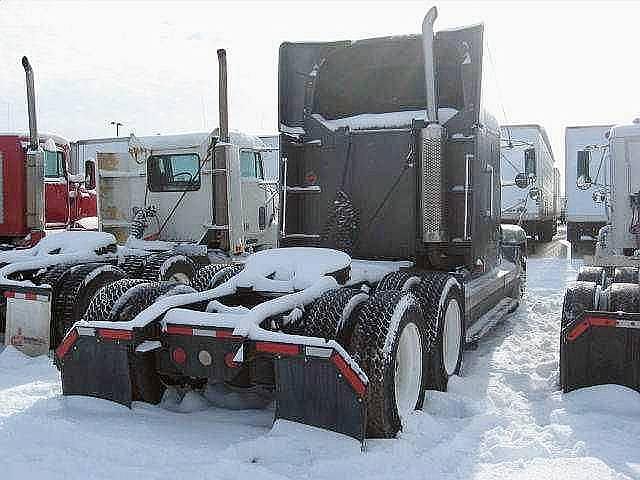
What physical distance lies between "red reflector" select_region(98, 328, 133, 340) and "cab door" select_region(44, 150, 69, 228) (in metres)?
7.05

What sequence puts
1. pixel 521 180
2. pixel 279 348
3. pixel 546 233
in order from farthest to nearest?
pixel 546 233, pixel 521 180, pixel 279 348

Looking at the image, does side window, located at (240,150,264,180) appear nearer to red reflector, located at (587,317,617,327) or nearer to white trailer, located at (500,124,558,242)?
red reflector, located at (587,317,617,327)

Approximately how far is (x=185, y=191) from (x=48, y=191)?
2494 millimetres

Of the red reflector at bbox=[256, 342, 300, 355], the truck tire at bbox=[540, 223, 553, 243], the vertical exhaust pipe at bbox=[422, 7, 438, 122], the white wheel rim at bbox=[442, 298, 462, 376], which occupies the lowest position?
the truck tire at bbox=[540, 223, 553, 243]

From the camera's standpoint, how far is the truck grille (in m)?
6.48

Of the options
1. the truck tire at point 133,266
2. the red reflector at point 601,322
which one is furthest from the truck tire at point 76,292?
the red reflector at point 601,322

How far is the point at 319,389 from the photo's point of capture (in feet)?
13.0

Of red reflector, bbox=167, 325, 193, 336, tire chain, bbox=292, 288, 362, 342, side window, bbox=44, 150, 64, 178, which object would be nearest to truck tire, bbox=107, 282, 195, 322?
red reflector, bbox=167, 325, 193, 336

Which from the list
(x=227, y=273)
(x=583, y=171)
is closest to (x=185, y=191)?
(x=227, y=273)

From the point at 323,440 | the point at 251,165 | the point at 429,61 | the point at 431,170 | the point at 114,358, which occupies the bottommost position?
the point at 323,440

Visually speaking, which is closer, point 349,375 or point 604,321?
point 349,375

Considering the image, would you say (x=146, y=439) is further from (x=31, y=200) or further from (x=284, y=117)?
(x=31, y=200)

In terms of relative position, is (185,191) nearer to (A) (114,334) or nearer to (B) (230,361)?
(A) (114,334)

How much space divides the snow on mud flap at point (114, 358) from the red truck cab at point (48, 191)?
554cm
